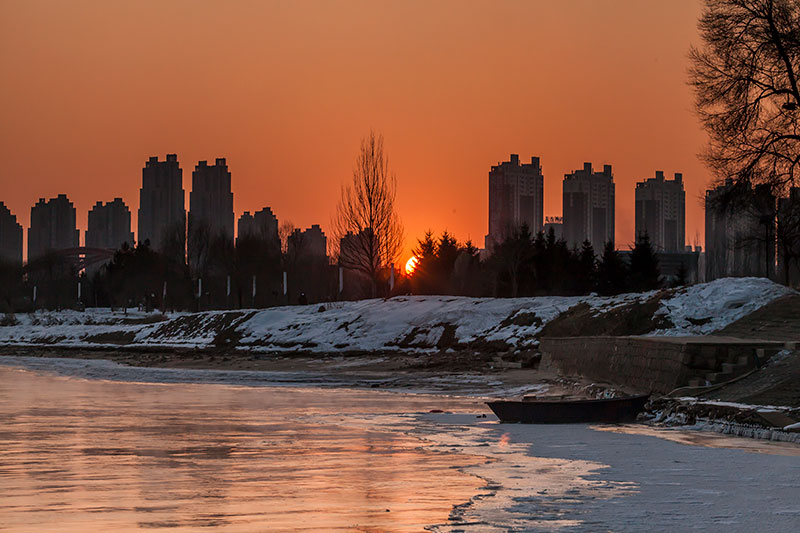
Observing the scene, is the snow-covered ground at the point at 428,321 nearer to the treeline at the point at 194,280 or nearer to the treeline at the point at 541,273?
the treeline at the point at 541,273

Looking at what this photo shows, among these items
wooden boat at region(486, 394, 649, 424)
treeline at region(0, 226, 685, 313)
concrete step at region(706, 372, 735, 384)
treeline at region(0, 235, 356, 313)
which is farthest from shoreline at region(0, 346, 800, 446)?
treeline at region(0, 235, 356, 313)

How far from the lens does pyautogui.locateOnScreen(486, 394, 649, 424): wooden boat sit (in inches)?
719

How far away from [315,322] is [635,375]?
28733mm

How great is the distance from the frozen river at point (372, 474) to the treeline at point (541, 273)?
5229cm

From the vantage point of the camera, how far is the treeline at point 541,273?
2958 inches

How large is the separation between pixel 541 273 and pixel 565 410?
59.1 meters

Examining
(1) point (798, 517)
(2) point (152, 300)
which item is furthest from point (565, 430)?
(2) point (152, 300)

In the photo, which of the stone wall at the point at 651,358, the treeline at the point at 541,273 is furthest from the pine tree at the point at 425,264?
the stone wall at the point at 651,358

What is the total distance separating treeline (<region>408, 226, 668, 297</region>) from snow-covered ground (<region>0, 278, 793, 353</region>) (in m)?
19.2

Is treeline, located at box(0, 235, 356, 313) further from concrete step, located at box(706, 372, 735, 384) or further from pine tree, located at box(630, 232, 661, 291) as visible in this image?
concrete step, located at box(706, 372, 735, 384)

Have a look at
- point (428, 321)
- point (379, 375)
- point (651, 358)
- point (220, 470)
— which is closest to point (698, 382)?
point (651, 358)

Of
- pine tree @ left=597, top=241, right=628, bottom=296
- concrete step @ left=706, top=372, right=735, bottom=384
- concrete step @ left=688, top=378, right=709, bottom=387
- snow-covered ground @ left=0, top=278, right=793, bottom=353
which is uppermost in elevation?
pine tree @ left=597, top=241, right=628, bottom=296

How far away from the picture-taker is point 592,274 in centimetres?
8256

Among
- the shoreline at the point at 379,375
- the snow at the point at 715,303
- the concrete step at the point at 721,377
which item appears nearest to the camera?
the shoreline at the point at 379,375
